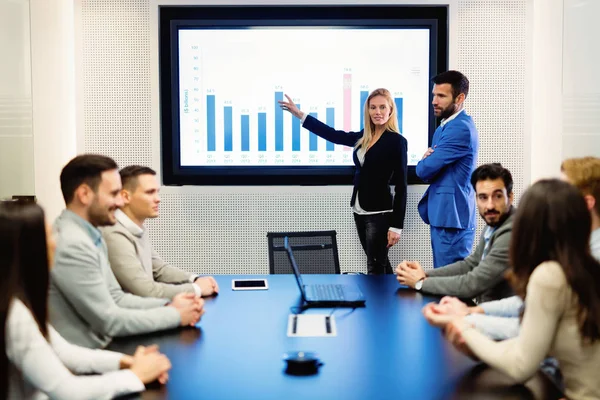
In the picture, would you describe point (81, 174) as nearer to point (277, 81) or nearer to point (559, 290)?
point (559, 290)

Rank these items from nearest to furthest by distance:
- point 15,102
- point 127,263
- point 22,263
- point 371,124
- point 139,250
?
point 22,263 < point 127,263 < point 139,250 < point 15,102 < point 371,124

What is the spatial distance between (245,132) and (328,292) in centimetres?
274

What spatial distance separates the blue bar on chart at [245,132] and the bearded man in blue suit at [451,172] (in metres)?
1.57

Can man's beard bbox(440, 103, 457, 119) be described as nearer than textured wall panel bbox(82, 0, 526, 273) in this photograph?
Yes

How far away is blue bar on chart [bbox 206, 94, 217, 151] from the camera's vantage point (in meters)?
5.65

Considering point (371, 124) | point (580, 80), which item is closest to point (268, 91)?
point (371, 124)

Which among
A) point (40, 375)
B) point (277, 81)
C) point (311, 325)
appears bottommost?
point (311, 325)

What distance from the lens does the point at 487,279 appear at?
3.04 metres

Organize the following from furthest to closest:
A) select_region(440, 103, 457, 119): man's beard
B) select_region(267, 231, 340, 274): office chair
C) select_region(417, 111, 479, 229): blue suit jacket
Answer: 1. select_region(440, 103, 457, 119): man's beard
2. select_region(417, 111, 479, 229): blue suit jacket
3. select_region(267, 231, 340, 274): office chair

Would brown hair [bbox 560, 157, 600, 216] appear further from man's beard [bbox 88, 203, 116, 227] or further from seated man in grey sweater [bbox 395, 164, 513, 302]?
man's beard [bbox 88, 203, 116, 227]

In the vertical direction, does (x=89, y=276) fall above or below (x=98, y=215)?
below

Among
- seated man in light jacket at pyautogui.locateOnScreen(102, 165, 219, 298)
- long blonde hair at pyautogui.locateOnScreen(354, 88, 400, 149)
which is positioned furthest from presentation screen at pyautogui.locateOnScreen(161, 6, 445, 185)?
seated man in light jacket at pyautogui.locateOnScreen(102, 165, 219, 298)

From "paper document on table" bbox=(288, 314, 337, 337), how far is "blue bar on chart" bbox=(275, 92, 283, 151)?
3027 millimetres

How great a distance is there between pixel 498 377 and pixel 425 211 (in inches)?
115
